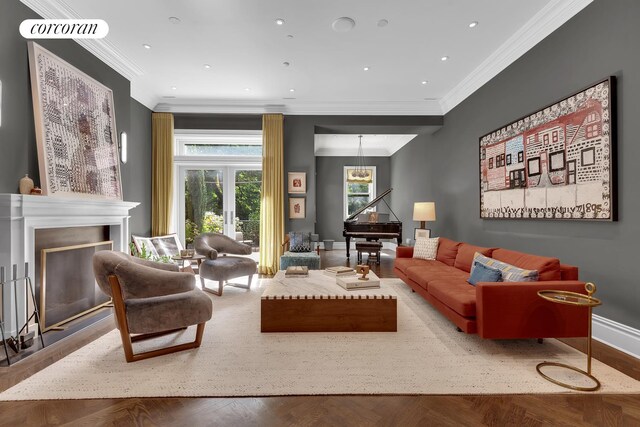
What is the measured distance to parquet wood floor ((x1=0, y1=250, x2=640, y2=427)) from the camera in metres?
1.65

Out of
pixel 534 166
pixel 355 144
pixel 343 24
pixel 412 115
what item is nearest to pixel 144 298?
pixel 343 24

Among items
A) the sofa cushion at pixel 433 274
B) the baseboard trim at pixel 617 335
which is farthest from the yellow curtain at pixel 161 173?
the baseboard trim at pixel 617 335

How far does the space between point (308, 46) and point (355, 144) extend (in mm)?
5226

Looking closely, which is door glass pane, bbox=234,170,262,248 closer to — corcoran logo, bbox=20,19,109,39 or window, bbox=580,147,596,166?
corcoran logo, bbox=20,19,109,39

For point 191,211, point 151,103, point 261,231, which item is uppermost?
point 151,103

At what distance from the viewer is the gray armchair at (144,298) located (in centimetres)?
223

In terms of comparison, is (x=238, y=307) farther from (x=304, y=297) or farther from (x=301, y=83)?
(x=301, y=83)

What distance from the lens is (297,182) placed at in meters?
5.98

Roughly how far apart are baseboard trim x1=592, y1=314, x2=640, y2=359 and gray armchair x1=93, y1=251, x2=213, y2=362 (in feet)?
11.9

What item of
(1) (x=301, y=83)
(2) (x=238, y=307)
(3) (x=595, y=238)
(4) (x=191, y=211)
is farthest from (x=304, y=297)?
(4) (x=191, y=211)

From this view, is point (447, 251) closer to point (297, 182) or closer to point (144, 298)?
point (297, 182)

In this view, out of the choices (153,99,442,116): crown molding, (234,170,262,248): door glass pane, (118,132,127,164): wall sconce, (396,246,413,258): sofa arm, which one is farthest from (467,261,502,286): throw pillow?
(118,132,127,164): wall sconce

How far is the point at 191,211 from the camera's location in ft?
20.7

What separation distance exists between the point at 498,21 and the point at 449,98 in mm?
2175
